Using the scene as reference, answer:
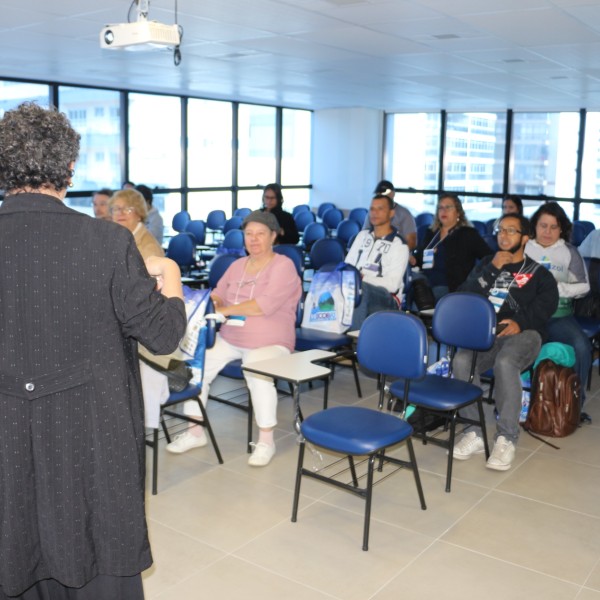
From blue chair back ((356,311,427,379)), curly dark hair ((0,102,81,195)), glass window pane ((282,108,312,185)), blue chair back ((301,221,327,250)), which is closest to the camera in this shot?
curly dark hair ((0,102,81,195))

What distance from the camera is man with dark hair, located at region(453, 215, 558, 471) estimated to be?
14.1 feet

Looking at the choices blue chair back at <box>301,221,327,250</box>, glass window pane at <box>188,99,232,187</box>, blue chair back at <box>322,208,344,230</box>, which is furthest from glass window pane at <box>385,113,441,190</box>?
blue chair back at <box>301,221,327,250</box>

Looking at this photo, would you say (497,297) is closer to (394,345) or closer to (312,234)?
(394,345)

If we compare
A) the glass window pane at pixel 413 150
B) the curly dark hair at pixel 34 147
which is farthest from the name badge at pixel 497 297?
the glass window pane at pixel 413 150

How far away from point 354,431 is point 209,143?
10.8 meters

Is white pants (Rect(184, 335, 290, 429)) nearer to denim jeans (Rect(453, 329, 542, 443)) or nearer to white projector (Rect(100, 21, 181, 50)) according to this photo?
denim jeans (Rect(453, 329, 542, 443))

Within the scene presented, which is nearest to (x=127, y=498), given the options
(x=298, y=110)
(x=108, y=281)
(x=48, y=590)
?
(x=48, y=590)

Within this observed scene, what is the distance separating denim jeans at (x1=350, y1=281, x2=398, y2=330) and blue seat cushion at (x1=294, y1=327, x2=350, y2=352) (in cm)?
47

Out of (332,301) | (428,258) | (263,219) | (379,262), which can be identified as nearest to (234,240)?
(428,258)

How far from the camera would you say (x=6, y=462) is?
5.48ft

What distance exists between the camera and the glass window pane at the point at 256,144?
1395 centimetres

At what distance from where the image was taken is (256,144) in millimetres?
14305

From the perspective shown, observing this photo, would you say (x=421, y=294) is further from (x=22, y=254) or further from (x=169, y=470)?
(x=22, y=254)

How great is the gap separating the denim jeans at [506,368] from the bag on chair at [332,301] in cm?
96
